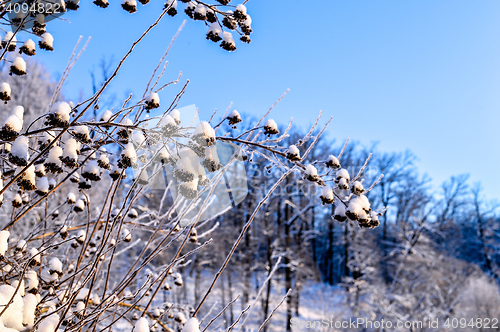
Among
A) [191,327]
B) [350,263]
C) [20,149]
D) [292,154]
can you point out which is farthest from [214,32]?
[350,263]

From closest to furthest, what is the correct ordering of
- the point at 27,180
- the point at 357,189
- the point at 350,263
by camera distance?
1. the point at 27,180
2. the point at 357,189
3. the point at 350,263

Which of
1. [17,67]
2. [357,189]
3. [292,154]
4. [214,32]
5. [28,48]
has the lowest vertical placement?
[357,189]

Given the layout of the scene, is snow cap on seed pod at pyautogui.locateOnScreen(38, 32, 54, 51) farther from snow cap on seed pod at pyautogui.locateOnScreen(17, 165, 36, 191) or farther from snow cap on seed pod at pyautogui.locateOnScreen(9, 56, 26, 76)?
snow cap on seed pod at pyautogui.locateOnScreen(17, 165, 36, 191)

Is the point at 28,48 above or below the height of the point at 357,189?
above

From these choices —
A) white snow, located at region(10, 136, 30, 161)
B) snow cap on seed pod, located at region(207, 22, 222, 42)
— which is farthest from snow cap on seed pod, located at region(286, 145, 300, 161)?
white snow, located at region(10, 136, 30, 161)

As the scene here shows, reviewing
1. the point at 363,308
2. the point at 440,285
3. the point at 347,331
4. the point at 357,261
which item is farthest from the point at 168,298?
the point at 440,285

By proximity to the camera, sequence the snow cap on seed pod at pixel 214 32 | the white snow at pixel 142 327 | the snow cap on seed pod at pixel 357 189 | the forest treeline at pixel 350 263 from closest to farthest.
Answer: the white snow at pixel 142 327, the snow cap on seed pod at pixel 357 189, the snow cap on seed pod at pixel 214 32, the forest treeline at pixel 350 263

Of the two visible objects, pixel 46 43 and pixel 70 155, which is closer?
pixel 70 155

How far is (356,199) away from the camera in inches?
50.8

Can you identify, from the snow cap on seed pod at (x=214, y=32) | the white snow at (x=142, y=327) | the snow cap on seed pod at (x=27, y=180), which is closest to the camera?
the white snow at (x=142, y=327)

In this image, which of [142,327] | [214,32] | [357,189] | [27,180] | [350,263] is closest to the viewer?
[142,327]

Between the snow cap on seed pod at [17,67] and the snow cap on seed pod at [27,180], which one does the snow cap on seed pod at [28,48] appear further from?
the snow cap on seed pod at [27,180]

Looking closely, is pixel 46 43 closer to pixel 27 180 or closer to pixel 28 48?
pixel 28 48

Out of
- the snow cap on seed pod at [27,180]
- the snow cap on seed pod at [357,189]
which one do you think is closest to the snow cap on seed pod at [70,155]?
the snow cap on seed pod at [27,180]
